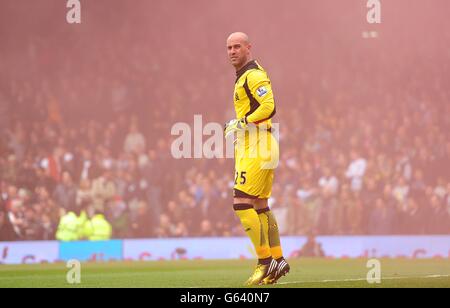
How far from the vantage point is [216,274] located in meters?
12.4

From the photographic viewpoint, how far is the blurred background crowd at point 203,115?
1883cm

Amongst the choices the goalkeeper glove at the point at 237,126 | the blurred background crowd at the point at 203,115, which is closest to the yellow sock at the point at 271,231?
the goalkeeper glove at the point at 237,126

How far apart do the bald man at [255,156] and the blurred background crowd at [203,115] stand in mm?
8415

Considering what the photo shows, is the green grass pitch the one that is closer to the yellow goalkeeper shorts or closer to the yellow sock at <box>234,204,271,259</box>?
the yellow sock at <box>234,204,271,259</box>

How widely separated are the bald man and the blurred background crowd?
27.6 feet

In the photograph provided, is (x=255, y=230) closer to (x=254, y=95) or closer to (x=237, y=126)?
(x=237, y=126)

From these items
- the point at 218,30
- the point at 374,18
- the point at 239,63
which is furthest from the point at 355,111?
the point at 239,63

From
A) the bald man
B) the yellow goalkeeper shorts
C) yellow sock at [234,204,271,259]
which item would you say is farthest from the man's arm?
yellow sock at [234,204,271,259]

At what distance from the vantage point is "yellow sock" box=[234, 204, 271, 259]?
9.73 m

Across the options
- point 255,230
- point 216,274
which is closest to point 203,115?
point 216,274

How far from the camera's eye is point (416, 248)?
17.8 m
